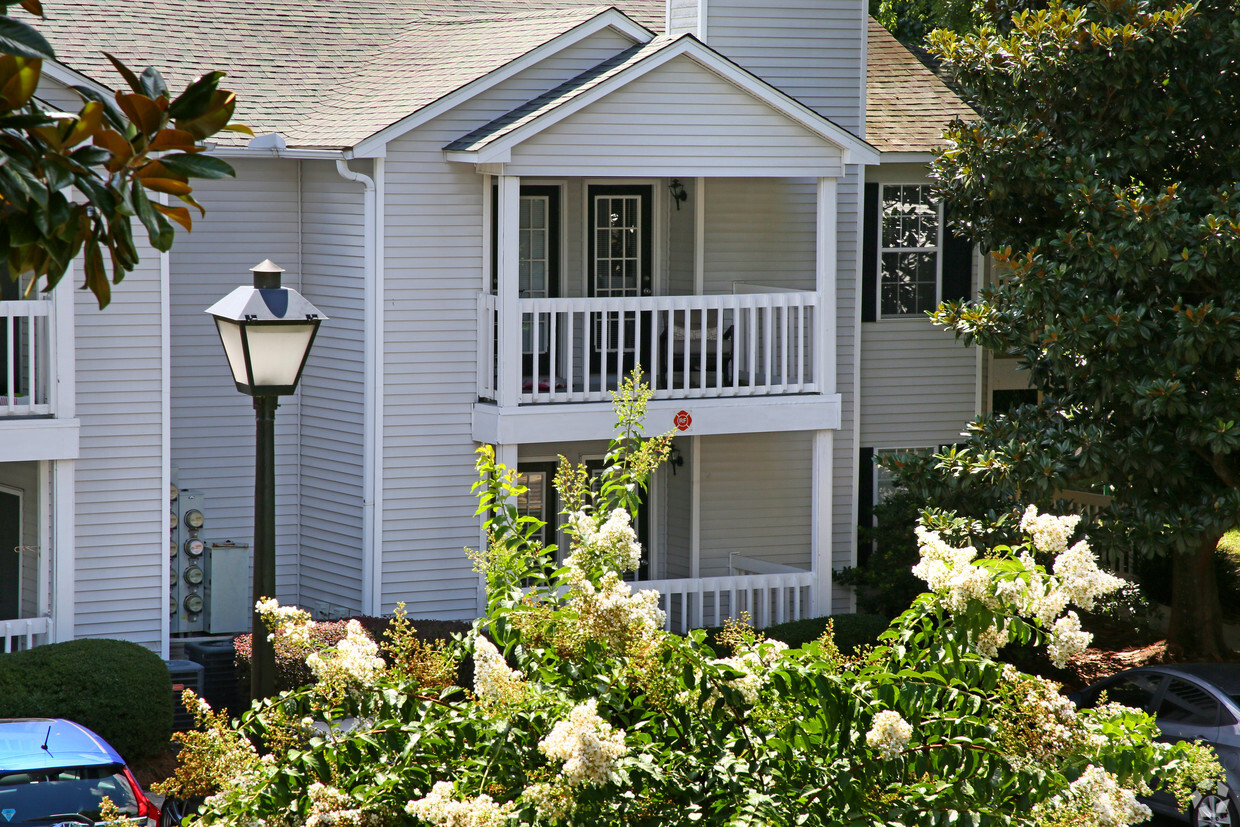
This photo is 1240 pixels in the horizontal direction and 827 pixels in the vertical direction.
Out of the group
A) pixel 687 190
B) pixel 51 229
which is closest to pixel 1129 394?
pixel 687 190

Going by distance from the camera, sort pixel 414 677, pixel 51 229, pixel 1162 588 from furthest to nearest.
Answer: pixel 1162 588 → pixel 414 677 → pixel 51 229

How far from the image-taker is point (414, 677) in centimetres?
499

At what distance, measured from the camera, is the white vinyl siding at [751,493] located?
58.2 ft

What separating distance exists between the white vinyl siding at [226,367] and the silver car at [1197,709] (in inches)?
360

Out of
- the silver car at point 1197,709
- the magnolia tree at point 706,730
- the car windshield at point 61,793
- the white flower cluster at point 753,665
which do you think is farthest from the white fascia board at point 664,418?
the magnolia tree at point 706,730

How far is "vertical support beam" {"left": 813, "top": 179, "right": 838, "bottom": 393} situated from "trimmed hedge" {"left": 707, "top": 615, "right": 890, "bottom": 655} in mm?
2675

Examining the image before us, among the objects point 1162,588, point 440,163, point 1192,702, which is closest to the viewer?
point 1192,702

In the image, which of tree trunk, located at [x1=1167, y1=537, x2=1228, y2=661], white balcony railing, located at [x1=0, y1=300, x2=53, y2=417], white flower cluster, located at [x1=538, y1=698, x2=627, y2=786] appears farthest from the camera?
tree trunk, located at [x1=1167, y1=537, x2=1228, y2=661]

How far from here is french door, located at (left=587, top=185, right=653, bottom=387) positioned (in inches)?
674

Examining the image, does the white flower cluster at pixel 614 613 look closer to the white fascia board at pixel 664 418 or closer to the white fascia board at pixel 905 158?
the white fascia board at pixel 664 418

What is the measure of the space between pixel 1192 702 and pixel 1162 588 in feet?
23.6

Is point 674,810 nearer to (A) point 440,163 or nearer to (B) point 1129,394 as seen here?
(B) point 1129,394

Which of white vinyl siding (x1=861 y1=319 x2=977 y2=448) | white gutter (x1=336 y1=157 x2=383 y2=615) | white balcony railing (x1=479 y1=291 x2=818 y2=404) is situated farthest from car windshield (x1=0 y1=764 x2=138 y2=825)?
white vinyl siding (x1=861 y1=319 x2=977 y2=448)

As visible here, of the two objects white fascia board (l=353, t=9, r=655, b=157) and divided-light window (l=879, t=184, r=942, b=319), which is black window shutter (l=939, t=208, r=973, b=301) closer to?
divided-light window (l=879, t=184, r=942, b=319)
